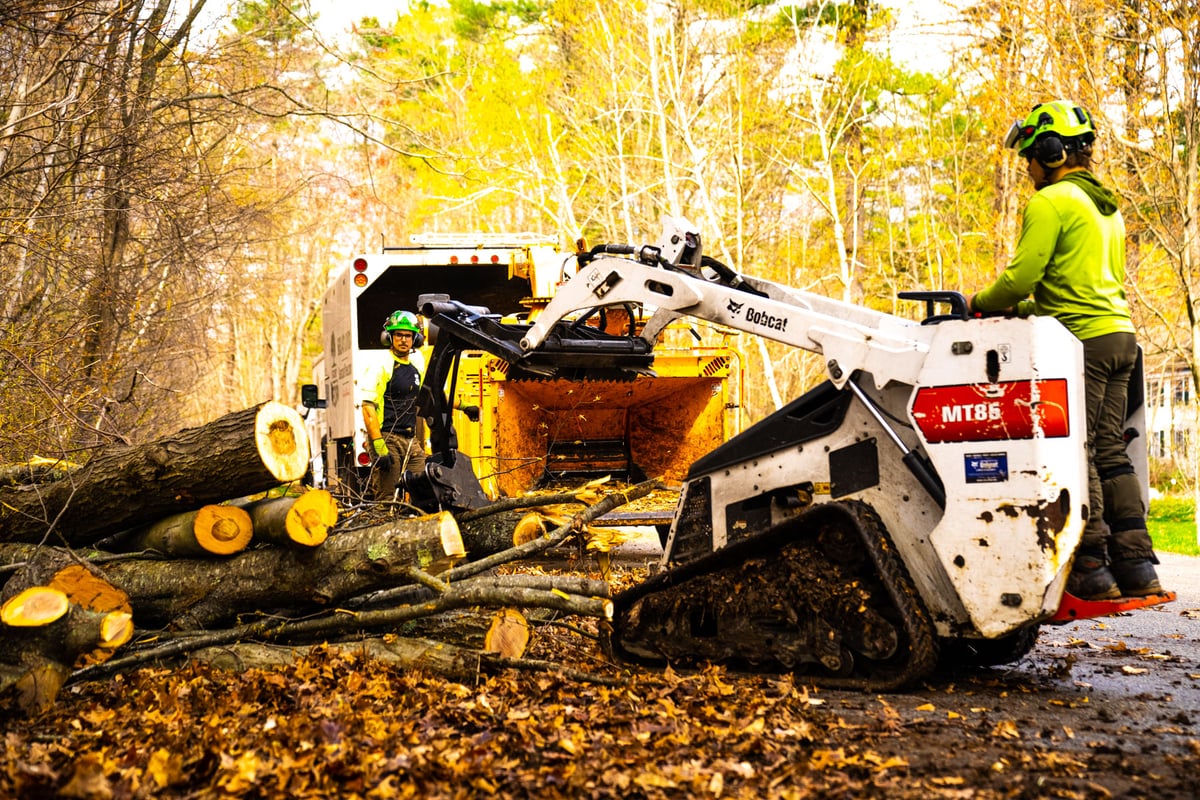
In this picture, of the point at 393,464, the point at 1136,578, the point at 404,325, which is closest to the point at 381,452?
the point at 393,464

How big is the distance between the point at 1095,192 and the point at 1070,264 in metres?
0.38

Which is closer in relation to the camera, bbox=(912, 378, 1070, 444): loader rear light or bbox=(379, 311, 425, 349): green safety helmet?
bbox=(912, 378, 1070, 444): loader rear light

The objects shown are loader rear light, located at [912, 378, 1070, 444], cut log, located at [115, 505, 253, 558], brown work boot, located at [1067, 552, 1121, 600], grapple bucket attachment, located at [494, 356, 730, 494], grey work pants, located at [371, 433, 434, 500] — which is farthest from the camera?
grapple bucket attachment, located at [494, 356, 730, 494]

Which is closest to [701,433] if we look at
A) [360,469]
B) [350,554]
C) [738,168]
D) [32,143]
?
[360,469]

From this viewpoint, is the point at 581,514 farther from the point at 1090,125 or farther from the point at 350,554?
the point at 1090,125

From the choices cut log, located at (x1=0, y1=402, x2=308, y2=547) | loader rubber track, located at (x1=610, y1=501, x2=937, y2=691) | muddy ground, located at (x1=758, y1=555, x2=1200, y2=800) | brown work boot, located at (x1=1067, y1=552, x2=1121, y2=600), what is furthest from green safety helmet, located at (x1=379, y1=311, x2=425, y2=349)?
brown work boot, located at (x1=1067, y1=552, x2=1121, y2=600)

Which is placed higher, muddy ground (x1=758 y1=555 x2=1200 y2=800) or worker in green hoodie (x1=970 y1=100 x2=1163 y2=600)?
worker in green hoodie (x1=970 y1=100 x2=1163 y2=600)

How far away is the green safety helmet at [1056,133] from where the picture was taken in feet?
16.8

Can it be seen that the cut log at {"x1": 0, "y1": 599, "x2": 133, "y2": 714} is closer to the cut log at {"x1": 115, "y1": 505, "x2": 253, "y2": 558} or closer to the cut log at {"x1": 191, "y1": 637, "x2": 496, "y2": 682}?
the cut log at {"x1": 191, "y1": 637, "x2": 496, "y2": 682}

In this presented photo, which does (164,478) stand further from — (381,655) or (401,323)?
(401,323)

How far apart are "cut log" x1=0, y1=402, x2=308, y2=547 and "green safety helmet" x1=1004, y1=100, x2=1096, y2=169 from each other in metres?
3.94

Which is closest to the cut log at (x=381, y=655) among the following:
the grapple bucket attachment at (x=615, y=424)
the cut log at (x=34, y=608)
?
the cut log at (x=34, y=608)

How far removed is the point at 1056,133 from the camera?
16.8 feet

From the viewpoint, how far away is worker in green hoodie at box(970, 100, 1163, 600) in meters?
4.82
